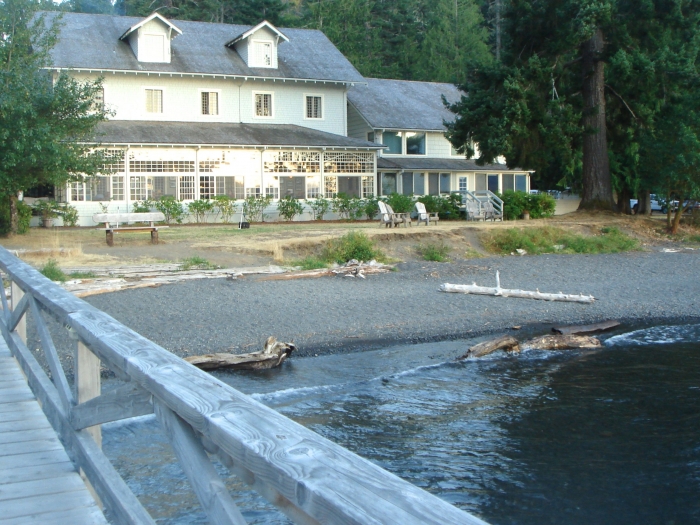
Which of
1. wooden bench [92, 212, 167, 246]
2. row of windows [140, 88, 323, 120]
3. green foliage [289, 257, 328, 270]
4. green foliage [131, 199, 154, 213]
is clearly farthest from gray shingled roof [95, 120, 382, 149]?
green foliage [289, 257, 328, 270]

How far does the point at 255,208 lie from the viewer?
32.4 metres

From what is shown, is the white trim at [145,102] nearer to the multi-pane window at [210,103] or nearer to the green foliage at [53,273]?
the multi-pane window at [210,103]

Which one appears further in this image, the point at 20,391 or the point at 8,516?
the point at 20,391

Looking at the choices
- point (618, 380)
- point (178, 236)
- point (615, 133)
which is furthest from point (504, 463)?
point (615, 133)

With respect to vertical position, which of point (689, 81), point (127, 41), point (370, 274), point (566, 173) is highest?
point (127, 41)

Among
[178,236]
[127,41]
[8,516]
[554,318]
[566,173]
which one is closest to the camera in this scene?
[8,516]

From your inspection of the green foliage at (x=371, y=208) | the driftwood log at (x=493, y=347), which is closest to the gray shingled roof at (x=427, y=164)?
the green foliage at (x=371, y=208)

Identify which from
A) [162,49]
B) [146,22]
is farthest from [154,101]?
[146,22]

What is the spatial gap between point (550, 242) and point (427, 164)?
14234mm

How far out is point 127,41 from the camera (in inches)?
1325

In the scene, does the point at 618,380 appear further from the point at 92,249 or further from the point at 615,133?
the point at 615,133

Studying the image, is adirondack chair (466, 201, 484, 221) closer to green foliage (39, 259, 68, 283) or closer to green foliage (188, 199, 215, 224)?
green foliage (188, 199, 215, 224)

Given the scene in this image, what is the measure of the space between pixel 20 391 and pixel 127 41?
1207 inches

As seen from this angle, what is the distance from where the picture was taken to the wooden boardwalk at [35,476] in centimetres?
354
